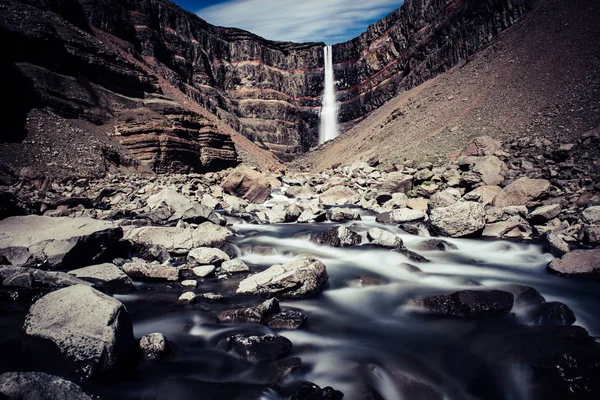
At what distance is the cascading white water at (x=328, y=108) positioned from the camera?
62.1 meters

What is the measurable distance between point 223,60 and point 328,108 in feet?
73.1

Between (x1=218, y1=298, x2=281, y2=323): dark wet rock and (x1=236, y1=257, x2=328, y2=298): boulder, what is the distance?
59cm

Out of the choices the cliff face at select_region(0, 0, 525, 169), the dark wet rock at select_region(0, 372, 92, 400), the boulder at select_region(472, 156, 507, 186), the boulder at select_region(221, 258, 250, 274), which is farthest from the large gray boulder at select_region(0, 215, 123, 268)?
the cliff face at select_region(0, 0, 525, 169)

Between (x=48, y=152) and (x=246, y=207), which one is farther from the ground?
(x=48, y=152)

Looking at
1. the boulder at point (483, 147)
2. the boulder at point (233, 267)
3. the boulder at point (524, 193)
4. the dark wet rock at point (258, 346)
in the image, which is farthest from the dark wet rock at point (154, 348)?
the boulder at point (483, 147)

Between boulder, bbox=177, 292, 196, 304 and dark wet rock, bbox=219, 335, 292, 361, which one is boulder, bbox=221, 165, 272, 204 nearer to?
boulder, bbox=177, 292, 196, 304

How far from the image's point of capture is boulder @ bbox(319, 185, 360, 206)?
13.5 meters

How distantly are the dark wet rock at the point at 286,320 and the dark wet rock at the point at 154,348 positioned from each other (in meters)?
1.21

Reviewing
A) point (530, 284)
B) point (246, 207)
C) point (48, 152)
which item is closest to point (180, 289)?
point (530, 284)

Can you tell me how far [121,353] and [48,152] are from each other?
56.2 feet

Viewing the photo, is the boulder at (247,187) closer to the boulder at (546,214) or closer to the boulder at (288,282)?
the boulder at (288,282)

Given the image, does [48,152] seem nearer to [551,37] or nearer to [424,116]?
[424,116]

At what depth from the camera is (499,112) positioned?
18359 mm

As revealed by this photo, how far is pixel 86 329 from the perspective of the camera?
2.87 m
